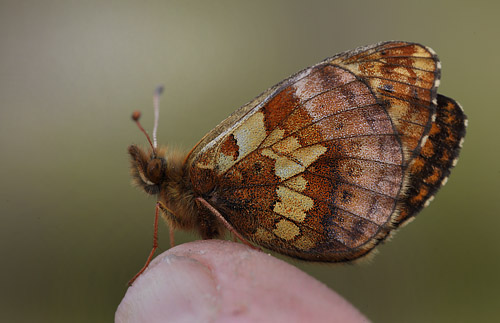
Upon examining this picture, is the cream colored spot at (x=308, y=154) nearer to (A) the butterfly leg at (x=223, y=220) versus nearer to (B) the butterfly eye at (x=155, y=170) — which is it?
(A) the butterfly leg at (x=223, y=220)

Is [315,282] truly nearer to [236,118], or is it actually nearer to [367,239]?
[367,239]

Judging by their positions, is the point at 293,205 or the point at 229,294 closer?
the point at 229,294

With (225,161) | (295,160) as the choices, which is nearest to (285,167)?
(295,160)

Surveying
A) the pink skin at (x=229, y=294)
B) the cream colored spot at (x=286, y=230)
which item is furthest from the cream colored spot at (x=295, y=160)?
the pink skin at (x=229, y=294)

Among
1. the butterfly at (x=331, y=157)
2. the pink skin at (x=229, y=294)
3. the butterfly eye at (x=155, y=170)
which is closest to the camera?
the pink skin at (x=229, y=294)

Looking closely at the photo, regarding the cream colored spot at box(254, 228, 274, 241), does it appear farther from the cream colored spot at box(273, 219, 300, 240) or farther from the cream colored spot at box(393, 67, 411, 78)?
the cream colored spot at box(393, 67, 411, 78)

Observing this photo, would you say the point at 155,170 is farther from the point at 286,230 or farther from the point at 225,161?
the point at 286,230
